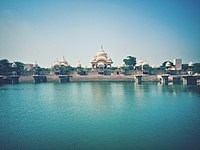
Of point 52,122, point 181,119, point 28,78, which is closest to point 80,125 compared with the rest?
point 52,122

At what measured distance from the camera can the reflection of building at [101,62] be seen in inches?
1857

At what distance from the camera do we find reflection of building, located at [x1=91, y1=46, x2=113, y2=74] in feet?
155

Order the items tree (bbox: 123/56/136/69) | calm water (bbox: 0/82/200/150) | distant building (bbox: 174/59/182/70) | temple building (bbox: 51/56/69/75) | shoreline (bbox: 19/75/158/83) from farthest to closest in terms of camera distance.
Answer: tree (bbox: 123/56/136/69) → distant building (bbox: 174/59/182/70) → temple building (bbox: 51/56/69/75) → shoreline (bbox: 19/75/158/83) → calm water (bbox: 0/82/200/150)

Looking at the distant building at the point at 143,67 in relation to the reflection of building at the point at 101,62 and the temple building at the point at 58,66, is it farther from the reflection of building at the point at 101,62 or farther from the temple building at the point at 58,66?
the temple building at the point at 58,66

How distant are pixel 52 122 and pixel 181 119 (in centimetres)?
824

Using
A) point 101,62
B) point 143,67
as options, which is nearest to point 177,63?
point 143,67

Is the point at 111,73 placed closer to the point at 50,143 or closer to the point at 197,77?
the point at 197,77

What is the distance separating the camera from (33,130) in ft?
30.6

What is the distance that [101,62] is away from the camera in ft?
157

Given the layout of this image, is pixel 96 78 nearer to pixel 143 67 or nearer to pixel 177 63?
pixel 143 67

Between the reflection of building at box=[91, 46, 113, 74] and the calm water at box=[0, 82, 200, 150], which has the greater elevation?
the reflection of building at box=[91, 46, 113, 74]

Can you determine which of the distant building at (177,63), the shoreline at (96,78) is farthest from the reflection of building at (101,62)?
the distant building at (177,63)

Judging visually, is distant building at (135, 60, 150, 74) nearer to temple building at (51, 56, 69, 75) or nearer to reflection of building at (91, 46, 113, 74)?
reflection of building at (91, 46, 113, 74)

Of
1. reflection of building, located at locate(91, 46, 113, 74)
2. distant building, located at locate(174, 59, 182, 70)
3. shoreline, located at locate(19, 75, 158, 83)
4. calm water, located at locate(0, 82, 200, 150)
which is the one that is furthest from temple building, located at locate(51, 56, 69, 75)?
calm water, located at locate(0, 82, 200, 150)
